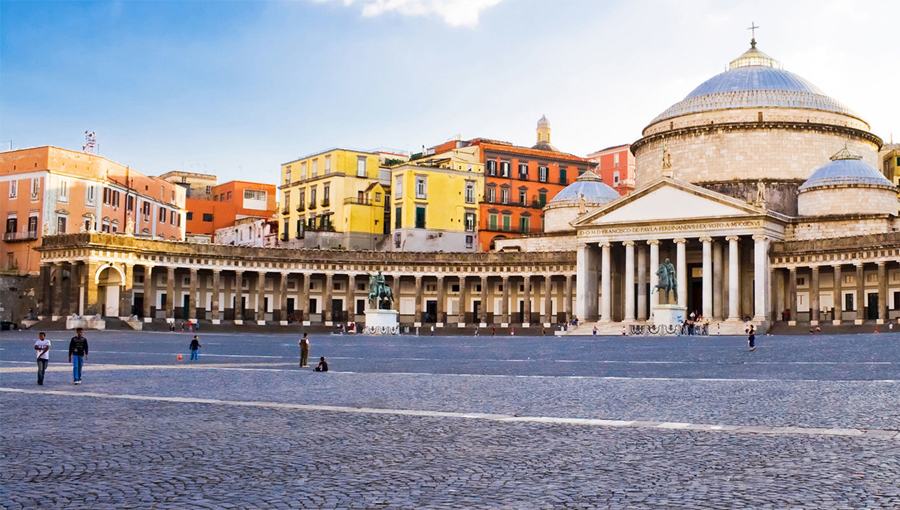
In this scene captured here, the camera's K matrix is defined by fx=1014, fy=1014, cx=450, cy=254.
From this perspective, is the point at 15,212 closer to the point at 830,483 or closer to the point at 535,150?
the point at 535,150

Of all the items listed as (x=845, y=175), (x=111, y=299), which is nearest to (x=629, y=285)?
(x=845, y=175)

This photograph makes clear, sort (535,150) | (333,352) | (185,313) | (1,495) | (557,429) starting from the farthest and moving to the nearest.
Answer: (535,150)
(185,313)
(333,352)
(557,429)
(1,495)

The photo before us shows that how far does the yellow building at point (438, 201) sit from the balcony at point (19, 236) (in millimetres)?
31058

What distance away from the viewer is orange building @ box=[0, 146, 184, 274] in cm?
7356

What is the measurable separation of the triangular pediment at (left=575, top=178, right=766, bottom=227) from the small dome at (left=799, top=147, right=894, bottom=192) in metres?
7.75

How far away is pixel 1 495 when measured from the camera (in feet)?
32.3

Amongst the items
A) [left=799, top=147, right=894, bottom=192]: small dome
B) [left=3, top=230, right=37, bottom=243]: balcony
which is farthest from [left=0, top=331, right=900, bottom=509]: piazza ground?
[left=3, top=230, right=37, bottom=243]: balcony

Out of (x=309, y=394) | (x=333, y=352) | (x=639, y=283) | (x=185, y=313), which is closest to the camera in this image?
(x=309, y=394)

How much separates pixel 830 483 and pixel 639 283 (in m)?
64.4

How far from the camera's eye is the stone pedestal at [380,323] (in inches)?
2726

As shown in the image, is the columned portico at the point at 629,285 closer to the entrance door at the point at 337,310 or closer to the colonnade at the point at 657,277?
the colonnade at the point at 657,277

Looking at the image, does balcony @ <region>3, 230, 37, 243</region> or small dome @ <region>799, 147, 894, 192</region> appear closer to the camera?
small dome @ <region>799, 147, 894, 192</region>

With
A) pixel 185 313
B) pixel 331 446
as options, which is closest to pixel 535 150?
pixel 185 313

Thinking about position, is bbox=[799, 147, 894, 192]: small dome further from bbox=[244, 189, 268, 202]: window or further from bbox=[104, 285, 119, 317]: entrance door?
bbox=[244, 189, 268, 202]: window
